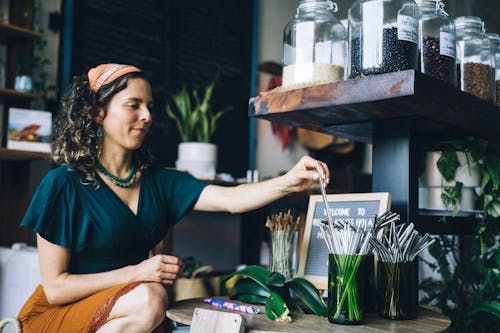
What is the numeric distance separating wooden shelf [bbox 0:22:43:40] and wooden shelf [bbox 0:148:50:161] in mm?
655

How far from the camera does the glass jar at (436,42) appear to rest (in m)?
1.42

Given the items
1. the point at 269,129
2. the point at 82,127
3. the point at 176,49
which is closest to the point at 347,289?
the point at 82,127

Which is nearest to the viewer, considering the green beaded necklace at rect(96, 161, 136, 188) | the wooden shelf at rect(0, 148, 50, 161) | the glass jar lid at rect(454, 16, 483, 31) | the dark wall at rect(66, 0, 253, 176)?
the glass jar lid at rect(454, 16, 483, 31)

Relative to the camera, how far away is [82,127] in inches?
71.0

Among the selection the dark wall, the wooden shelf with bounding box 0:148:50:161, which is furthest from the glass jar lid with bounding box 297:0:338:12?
the dark wall

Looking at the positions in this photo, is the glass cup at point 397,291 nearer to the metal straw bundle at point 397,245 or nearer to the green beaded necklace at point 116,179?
the metal straw bundle at point 397,245

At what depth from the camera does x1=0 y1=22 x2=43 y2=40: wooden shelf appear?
294cm

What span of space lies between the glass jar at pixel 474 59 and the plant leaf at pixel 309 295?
74 cm

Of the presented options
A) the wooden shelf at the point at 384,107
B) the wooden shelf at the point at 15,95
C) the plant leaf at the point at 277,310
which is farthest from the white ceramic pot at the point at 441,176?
the wooden shelf at the point at 15,95

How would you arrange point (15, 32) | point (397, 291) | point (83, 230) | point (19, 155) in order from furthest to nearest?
point (15, 32), point (19, 155), point (83, 230), point (397, 291)

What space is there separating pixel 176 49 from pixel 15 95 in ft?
4.42

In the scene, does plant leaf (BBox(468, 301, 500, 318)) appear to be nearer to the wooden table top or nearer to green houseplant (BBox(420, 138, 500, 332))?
green houseplant (BBox(420, 138, 500, 332))

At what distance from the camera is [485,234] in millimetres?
1854

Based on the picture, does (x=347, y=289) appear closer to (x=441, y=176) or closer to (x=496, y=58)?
(x=441, y=176)
